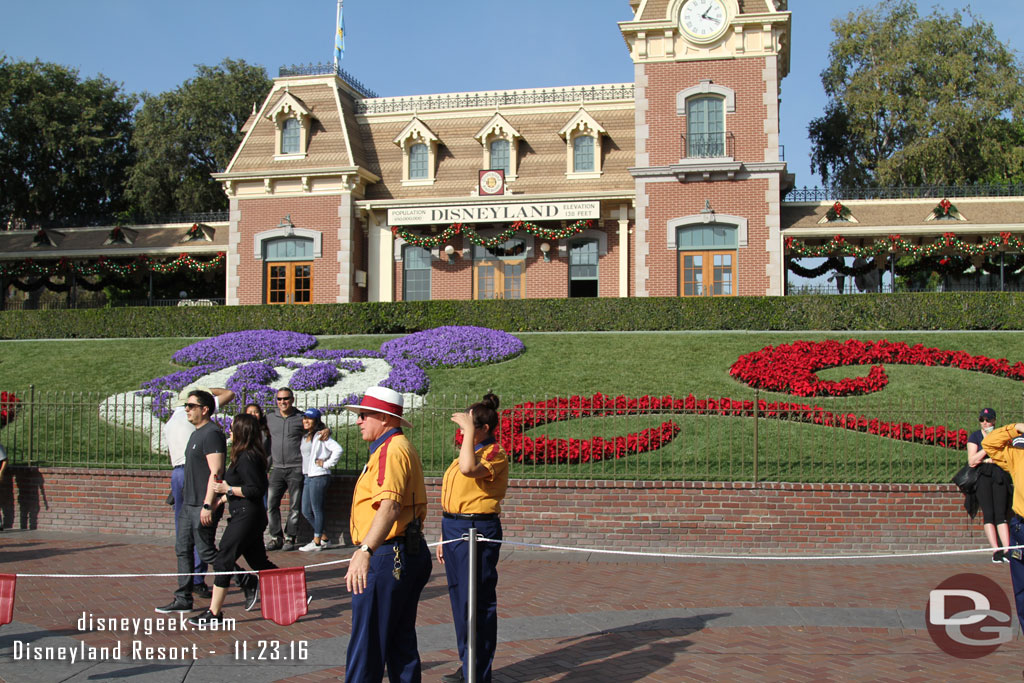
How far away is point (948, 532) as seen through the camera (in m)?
10.9

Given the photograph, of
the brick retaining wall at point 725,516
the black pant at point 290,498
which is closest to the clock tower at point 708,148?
the brick retaining wall at point 725,516

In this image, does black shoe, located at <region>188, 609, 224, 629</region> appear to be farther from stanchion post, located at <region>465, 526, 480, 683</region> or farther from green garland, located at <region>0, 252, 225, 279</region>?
green garland, located at <region>0, 252, 225, 279</region>

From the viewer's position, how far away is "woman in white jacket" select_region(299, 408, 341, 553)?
11.1 meters

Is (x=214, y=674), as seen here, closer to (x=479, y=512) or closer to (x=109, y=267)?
(x=479, y=512)

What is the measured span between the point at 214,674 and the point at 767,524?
727cm

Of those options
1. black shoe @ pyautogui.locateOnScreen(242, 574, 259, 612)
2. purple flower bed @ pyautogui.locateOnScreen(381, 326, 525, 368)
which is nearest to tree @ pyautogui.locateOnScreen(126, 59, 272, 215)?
purple flower bed @ pyautogui.locateOnScreen(381, 326, 525, 368)

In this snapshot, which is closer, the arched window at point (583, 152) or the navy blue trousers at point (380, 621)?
the navy blue trousers at point (380, 621)

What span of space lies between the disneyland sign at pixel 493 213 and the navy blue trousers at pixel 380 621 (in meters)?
22.7

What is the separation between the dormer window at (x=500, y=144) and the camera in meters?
29.0

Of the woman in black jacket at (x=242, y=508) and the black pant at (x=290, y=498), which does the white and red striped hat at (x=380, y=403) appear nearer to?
the woman in black jacket at (x=242, y=508)

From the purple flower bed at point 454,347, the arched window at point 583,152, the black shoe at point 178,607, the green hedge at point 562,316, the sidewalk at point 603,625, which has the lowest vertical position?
the sidewalk at point 603,625

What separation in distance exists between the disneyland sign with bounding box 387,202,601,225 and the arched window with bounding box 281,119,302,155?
14.2 ft

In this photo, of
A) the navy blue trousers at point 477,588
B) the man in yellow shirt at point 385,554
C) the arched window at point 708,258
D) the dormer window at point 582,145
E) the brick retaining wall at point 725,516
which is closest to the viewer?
the man in yellow shirt at point 385,554

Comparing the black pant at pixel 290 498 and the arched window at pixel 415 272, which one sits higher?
the arched window at pixel 415 272
